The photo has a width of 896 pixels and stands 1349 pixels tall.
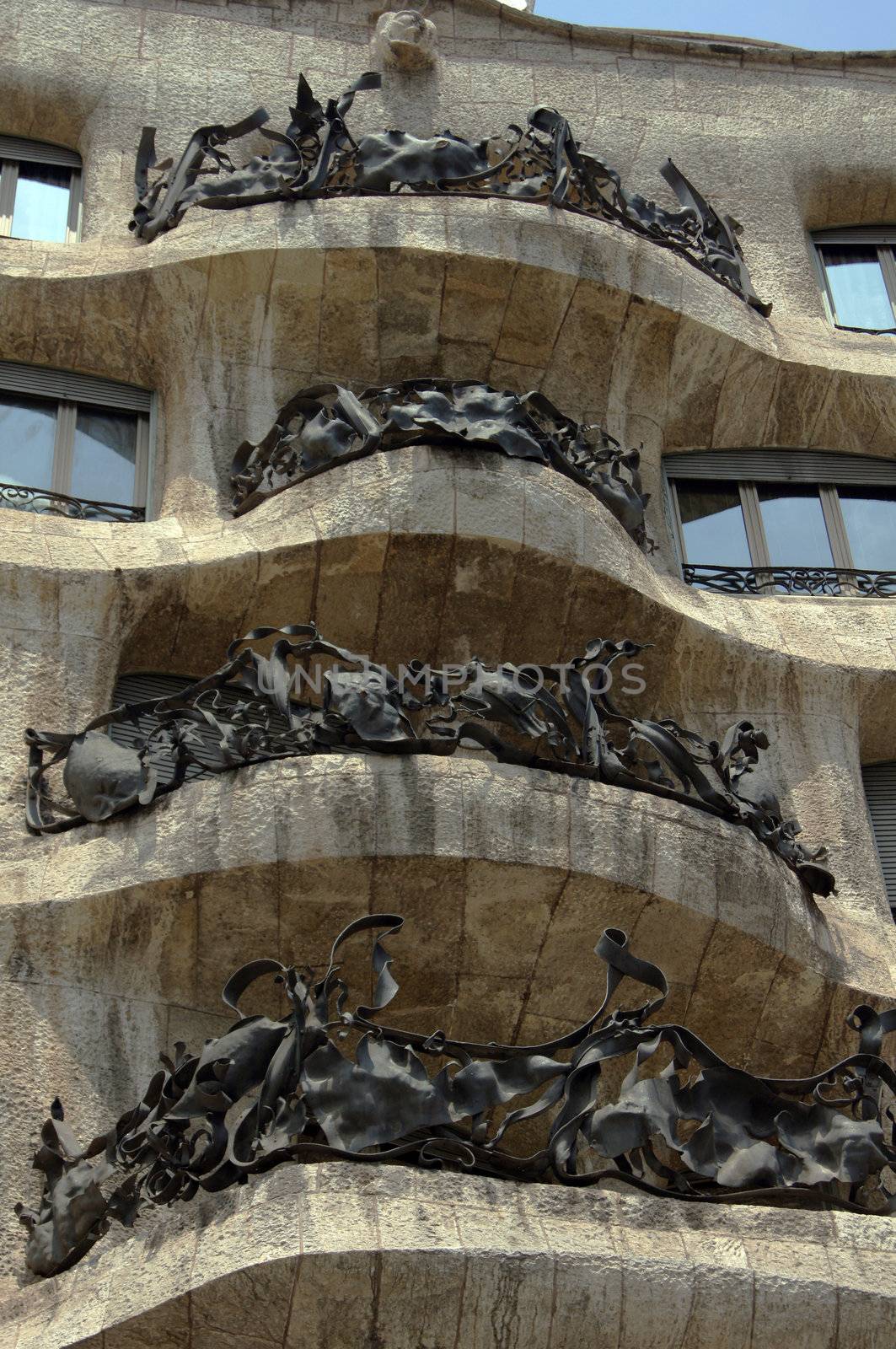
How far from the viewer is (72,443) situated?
50.6 ft

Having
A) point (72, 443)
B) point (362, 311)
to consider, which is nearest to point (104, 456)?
point (72, 443)

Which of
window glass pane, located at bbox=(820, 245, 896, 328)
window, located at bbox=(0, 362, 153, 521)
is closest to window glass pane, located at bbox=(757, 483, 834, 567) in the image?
window glass pane, located at bbox=(820, 245, 896, 328)

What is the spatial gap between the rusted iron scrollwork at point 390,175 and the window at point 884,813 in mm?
4088

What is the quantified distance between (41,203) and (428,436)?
4.77 meters

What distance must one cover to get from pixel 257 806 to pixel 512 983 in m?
1.63

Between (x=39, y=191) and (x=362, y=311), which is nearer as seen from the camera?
(x=362, y=311)

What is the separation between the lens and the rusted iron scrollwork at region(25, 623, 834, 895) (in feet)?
39.7

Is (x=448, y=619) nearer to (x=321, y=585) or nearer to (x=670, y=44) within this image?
(x=321, y=585)

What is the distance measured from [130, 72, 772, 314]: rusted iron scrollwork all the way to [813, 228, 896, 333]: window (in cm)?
124

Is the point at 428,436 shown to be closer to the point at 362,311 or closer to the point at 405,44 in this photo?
the point at 362,311

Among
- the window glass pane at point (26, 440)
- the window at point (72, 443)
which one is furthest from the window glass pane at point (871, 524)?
the window glass pane at point (26, 440)

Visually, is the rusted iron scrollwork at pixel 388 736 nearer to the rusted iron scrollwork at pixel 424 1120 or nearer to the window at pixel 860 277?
the rusted iron scrollwork at pixel 424 1120

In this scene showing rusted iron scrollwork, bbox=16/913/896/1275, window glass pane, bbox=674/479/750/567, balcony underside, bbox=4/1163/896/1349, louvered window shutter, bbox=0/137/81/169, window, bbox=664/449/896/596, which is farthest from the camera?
louvered window shutter, bbox=0/137/81/169

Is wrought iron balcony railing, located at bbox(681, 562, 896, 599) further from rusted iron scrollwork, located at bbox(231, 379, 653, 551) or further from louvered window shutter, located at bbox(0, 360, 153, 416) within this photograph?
louvered window shutter, located at bbox(0, 360, 153, 416)
